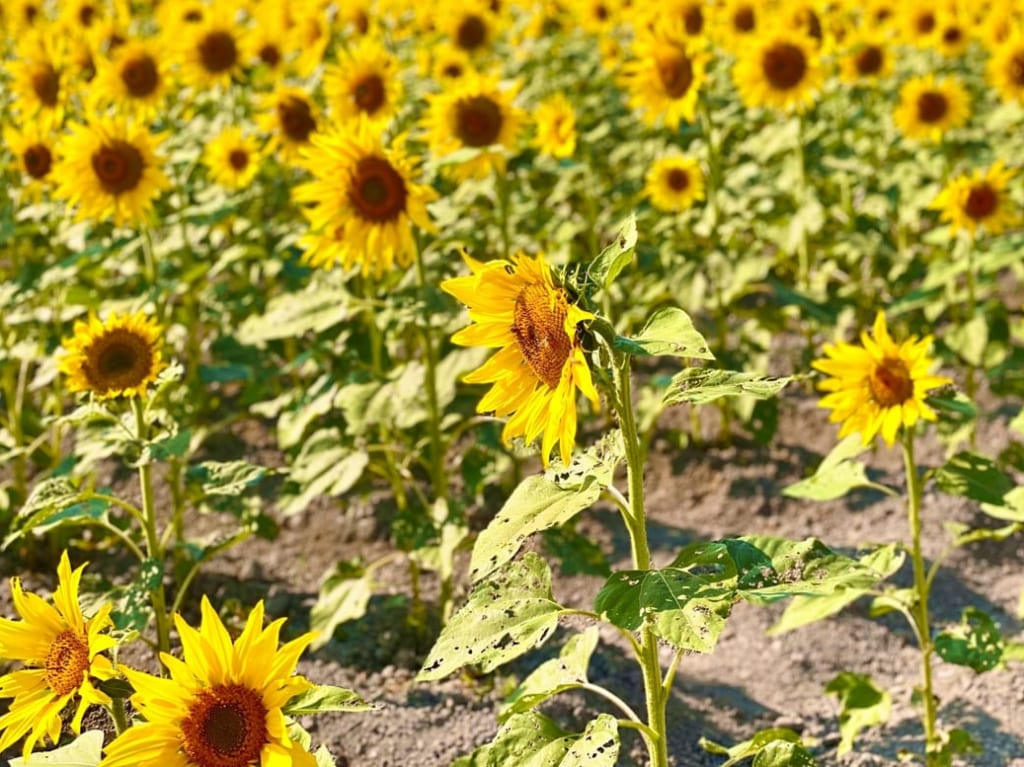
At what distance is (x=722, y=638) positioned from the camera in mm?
3895

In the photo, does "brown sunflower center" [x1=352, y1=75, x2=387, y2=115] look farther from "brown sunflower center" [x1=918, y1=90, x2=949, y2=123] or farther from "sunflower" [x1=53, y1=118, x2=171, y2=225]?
"brown sunflower center" [x1=918, y1=90, x2=949, y2=123]

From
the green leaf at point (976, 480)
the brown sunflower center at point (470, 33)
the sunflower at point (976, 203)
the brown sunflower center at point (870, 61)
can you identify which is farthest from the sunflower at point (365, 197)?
the brown sunflower center at point (870, 61)

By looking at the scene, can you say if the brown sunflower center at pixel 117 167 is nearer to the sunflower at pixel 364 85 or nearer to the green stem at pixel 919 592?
the sunflower at pixel 364 85

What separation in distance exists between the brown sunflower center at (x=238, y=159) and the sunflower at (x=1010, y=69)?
3668 mm

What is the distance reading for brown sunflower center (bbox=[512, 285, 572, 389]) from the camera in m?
1.99

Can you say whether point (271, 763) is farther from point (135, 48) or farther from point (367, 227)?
point (135, 48)

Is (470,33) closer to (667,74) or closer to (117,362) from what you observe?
(667,74)

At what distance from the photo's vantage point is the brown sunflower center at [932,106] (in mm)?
5703

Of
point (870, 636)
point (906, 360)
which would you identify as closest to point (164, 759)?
point (906, 360)

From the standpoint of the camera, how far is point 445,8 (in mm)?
6742

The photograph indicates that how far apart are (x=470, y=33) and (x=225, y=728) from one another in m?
5.19

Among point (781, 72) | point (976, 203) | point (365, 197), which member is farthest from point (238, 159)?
point (976, 203)

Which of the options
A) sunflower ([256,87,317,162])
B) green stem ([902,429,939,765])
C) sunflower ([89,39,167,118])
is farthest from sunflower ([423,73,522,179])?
green stem ([902,429,939,765])

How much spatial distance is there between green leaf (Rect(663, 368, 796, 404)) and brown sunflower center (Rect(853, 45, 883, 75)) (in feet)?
15.6
